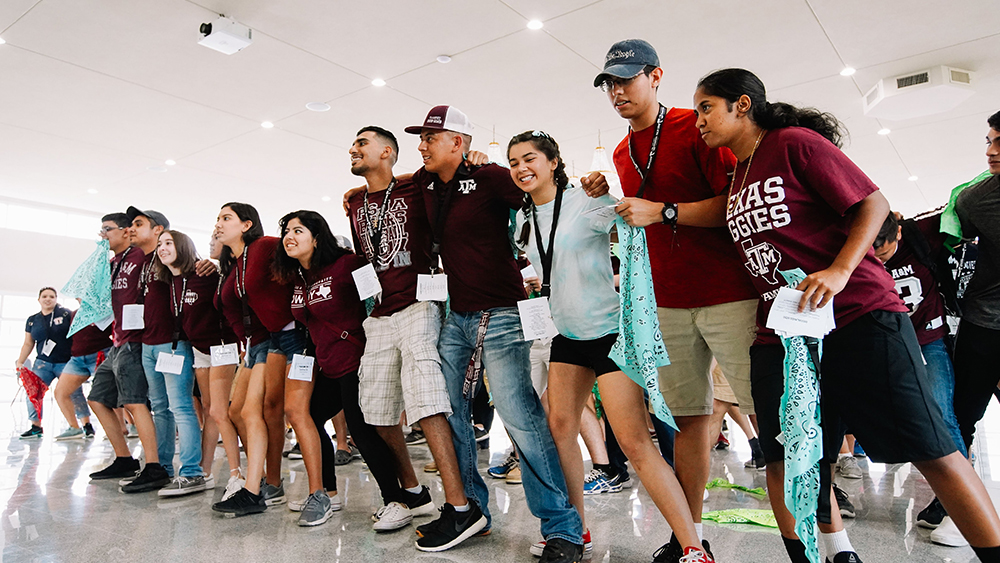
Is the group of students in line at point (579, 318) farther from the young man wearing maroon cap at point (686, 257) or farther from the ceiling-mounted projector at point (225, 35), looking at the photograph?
the ceiling-mounted projector at point (225, 35)

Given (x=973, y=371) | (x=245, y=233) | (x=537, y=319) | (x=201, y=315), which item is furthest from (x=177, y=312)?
(x=973, y=371)

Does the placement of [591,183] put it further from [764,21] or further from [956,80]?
[956,80]

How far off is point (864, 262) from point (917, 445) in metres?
0.45

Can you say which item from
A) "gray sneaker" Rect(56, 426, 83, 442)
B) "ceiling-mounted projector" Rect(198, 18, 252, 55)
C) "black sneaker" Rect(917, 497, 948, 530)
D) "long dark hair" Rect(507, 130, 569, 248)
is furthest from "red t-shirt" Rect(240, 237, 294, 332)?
"gray sneaker" Rect(56, 426, 83, 442)

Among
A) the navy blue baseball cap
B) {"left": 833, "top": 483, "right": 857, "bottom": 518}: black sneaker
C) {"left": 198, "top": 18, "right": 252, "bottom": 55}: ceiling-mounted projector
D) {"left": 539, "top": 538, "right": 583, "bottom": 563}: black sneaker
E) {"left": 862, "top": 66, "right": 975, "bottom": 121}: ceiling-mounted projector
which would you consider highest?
{"left": 198, "top": 18, "right": 252, "bottom": 55}: ceiling-mounted projector

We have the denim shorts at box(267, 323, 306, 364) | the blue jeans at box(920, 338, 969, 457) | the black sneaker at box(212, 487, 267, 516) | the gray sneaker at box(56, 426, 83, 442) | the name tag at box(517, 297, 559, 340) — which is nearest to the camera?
the name tag at box(517, 297, 559, 340)

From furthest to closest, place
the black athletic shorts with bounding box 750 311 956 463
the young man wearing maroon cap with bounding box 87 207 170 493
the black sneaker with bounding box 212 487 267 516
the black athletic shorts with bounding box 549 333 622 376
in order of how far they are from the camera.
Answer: the young man wearing maroon cap with bounding box 87 207 170 493
the black sneaker with bounding box 212 487 267 516
the black athletic shorts with bounding box 549 333 622 376
the black athletic shorts with bounding box 750 311 956 463

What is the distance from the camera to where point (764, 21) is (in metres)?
4.80

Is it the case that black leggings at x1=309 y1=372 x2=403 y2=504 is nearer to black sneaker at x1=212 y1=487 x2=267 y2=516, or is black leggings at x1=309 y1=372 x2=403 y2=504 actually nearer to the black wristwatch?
black sneaker at x1=212 y1=487 x2=267 y2=516

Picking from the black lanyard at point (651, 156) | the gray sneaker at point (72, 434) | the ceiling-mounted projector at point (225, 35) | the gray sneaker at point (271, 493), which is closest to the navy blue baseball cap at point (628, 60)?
the black lanyard at point (651, 156)

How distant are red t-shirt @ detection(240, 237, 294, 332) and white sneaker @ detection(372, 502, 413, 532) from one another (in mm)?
1070

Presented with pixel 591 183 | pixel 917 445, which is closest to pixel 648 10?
pixel 591 183

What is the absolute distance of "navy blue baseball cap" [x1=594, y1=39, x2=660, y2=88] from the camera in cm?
206

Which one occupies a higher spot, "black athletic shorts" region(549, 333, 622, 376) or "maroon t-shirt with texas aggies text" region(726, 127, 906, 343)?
"maroon t-shirt with texas aggies text" region(726, 127, 906, 343)
